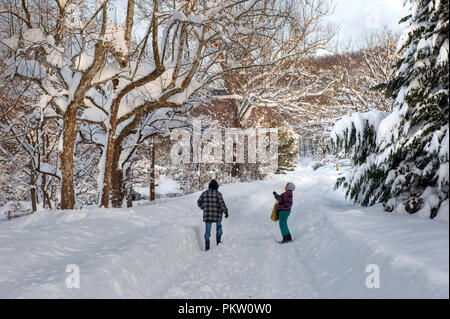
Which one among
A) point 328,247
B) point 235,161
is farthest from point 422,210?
point 235,161

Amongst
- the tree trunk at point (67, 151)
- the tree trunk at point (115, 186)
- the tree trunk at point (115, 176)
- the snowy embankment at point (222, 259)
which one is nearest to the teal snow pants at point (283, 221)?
the snowy embankment at point (222, 259)

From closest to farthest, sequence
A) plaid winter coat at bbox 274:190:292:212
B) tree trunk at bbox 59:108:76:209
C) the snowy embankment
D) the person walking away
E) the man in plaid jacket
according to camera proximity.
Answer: the snowy embankment < the man in plaid jacket < the person walking away < plaid winter coat at bbox 274:190:292:212 < tree trunk at bbox 59:108:76:209

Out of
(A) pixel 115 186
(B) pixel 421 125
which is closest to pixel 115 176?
(A) pixel 115 186

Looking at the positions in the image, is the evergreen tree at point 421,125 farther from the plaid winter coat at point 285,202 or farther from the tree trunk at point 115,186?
the tree trunk at point 115,186

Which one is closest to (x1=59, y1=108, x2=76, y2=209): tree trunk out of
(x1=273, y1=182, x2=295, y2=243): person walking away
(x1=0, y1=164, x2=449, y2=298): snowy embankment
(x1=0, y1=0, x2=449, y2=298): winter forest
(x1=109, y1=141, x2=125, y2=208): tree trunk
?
(x1=0, y1=0, x2=449, y2=298): winter forest

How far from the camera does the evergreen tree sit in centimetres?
424

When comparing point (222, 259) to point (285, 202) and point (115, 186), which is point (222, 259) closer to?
point (285, 202)

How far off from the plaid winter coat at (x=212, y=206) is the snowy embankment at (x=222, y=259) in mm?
802

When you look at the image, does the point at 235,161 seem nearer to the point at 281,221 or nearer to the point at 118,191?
the point at 118,191

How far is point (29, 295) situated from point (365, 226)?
17.7 feet

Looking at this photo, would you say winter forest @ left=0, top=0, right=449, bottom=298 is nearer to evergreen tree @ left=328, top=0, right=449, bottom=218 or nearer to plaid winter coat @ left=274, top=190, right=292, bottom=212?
evergreen tree @ left=328, top=0, right=449, bottom=218

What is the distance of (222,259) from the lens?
6.20 metres

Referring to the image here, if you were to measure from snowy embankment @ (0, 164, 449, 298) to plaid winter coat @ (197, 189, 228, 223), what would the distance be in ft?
2.63

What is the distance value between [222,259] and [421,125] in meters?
4.81
